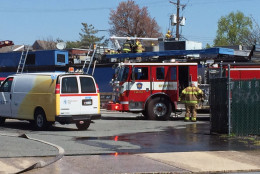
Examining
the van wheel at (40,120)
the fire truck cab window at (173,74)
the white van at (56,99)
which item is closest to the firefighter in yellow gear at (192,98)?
the fire truck cab window at (173,74)

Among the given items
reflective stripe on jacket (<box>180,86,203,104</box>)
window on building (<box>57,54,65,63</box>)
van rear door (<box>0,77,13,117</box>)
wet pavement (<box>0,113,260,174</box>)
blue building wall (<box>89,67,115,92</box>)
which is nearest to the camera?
wet pavement (<box>0,113,260,174</box>)

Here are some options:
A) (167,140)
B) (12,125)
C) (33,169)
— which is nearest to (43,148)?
(33,169)

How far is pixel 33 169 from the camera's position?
8750mm

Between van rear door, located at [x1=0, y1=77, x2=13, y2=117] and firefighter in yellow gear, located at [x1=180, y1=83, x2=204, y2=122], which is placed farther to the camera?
firefighter in yellow gear, located at [x1=180, y1=83, x2=204, y2=122]

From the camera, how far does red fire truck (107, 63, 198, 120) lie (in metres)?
19.9

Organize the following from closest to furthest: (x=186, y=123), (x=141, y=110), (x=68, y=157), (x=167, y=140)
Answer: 1. (x=68, y=157)
2. (x=167, y=140)
3. (x=186, y=123)
4. (x=141, y=110)

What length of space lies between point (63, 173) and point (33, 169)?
63 centimetres

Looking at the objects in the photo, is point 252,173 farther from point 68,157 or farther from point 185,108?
point 185,108

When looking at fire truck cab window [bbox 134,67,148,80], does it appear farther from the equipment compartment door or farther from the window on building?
the window on building

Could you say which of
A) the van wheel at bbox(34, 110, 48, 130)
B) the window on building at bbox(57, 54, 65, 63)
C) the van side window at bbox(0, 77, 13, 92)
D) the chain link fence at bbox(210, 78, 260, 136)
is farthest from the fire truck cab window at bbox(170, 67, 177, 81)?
the window on building at bbox(57, 54, 65, 63)

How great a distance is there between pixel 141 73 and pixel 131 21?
50.4m

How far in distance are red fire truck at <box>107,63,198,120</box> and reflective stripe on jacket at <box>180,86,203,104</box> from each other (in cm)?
78

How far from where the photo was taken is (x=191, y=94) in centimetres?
1919

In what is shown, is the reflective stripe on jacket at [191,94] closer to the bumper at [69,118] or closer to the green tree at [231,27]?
the bumper at [69,118]
